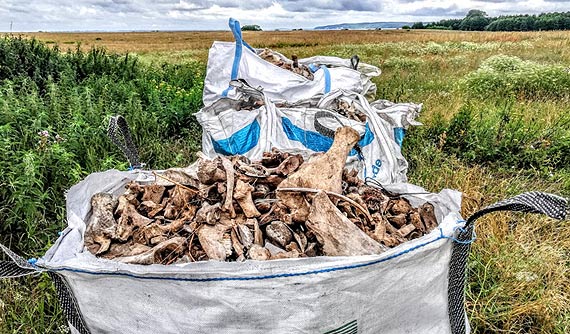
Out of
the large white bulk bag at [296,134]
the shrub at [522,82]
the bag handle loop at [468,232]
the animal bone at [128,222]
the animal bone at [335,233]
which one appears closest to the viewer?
the bag handle loop at [468,232]

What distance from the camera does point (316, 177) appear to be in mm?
1623

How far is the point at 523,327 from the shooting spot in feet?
6.30

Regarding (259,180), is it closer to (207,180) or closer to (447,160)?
(207,180)

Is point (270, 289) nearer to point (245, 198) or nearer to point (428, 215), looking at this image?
point (245, 198)

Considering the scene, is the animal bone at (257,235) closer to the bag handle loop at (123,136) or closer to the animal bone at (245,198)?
the animal bone at (245,198)

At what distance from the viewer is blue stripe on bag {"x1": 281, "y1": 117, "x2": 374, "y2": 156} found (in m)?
2.78

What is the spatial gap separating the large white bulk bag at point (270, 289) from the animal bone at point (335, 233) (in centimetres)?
14

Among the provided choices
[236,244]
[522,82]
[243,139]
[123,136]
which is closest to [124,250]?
[236,244]

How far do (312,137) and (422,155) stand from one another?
119 cm

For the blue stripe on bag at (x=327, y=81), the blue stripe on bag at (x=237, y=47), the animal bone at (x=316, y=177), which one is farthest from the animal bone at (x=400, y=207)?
the blue stripe on bag at (x=237, y=47)

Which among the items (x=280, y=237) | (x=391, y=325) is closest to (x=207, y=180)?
(x=280, y=237)

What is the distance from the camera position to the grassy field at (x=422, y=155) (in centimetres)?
201

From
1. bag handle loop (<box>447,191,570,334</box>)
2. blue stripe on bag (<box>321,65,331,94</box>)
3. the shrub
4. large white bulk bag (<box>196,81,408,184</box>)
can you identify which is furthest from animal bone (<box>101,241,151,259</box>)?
the shrub

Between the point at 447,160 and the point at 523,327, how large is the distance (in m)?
1.70
